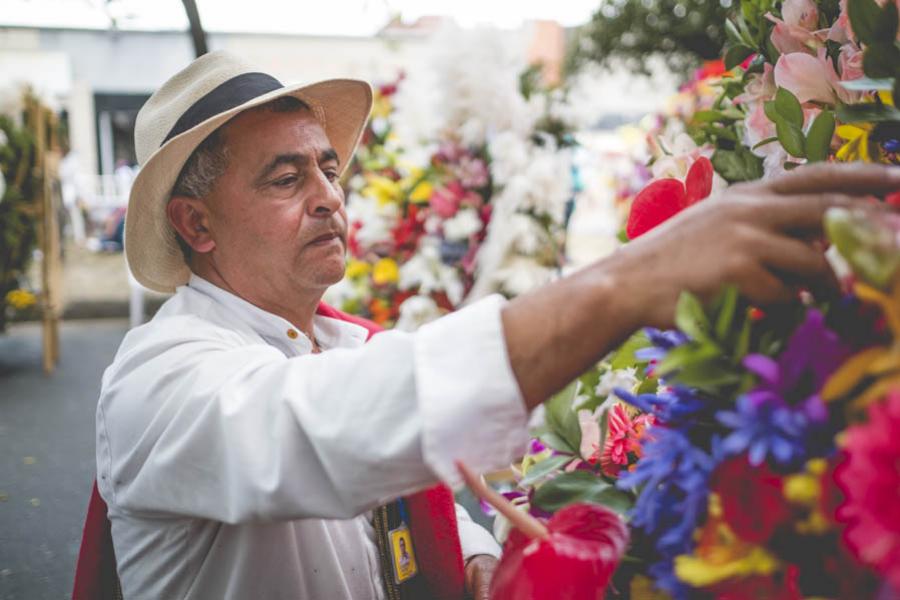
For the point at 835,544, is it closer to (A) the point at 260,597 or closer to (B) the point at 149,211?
(A) the point at 260,597

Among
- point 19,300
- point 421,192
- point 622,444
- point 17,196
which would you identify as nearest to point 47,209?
point 17,196

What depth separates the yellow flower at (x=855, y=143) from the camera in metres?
0.81

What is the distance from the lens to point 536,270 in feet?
10.7

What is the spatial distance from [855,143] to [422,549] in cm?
103

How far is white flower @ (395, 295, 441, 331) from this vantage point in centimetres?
334

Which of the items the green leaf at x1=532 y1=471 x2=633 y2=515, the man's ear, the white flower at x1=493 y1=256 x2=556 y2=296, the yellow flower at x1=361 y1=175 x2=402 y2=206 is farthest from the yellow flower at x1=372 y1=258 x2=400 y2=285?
the green leaf at x1=532 y1=471 x2=633 y2=515

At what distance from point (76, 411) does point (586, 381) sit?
14.8 feet

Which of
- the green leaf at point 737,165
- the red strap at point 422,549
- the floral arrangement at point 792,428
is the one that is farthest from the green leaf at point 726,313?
the red strap at point 422,549

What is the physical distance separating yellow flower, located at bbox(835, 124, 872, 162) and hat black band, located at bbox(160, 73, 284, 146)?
1.03 m

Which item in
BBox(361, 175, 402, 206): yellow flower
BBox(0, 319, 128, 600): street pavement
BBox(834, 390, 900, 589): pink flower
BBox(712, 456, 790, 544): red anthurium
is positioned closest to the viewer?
BBox(834, 390, 900, 589): pink flower

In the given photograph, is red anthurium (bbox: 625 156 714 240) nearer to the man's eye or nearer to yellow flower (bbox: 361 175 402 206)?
the man's eye

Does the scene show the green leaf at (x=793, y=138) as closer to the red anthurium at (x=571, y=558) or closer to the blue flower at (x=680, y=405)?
the blue flower at (x=680, y=405)

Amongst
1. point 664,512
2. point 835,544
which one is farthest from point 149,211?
point 835,544

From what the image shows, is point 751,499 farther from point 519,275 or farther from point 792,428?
point 519,275
